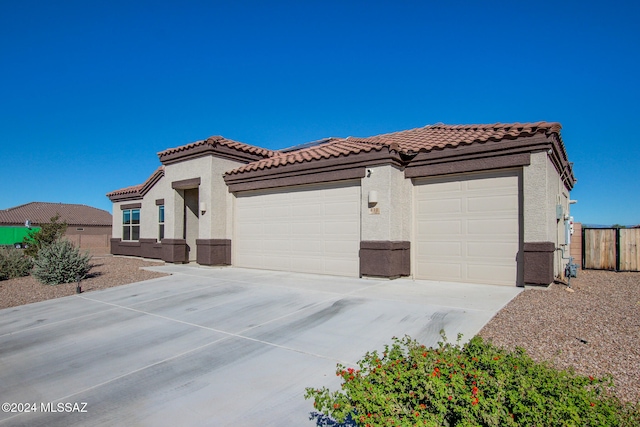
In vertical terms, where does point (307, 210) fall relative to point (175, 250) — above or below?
above

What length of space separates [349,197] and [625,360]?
7681mm

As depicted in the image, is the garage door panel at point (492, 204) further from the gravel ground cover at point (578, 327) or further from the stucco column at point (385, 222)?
the gravel ground cover at point (578, 327)

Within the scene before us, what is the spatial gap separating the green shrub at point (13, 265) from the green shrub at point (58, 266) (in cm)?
246

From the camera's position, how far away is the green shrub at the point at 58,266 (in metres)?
11.2

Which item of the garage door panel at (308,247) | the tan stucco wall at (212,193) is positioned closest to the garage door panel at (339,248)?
the garage door panel at (308,247)

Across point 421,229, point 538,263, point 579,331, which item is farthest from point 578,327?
point 421,229

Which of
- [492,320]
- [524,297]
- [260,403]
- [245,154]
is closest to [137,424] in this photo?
[260,403]

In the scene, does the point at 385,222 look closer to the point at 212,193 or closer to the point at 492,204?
the point at 492,204

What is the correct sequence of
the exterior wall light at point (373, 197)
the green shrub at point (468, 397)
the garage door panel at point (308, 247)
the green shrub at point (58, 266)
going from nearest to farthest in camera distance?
1. the green shrub at point (468, 397)
2. the exterior wall light at point (373, 197)
3. the green shrub at point (58, 266)
4. the garage door panel at point (308, 247)

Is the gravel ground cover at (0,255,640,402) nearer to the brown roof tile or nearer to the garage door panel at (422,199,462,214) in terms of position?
the garage door panel at (422,199,462,214)

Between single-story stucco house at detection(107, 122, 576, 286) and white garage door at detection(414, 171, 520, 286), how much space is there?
2cm

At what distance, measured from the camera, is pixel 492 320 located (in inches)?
233

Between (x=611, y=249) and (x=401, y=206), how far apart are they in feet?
31.3

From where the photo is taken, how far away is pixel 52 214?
170ft
